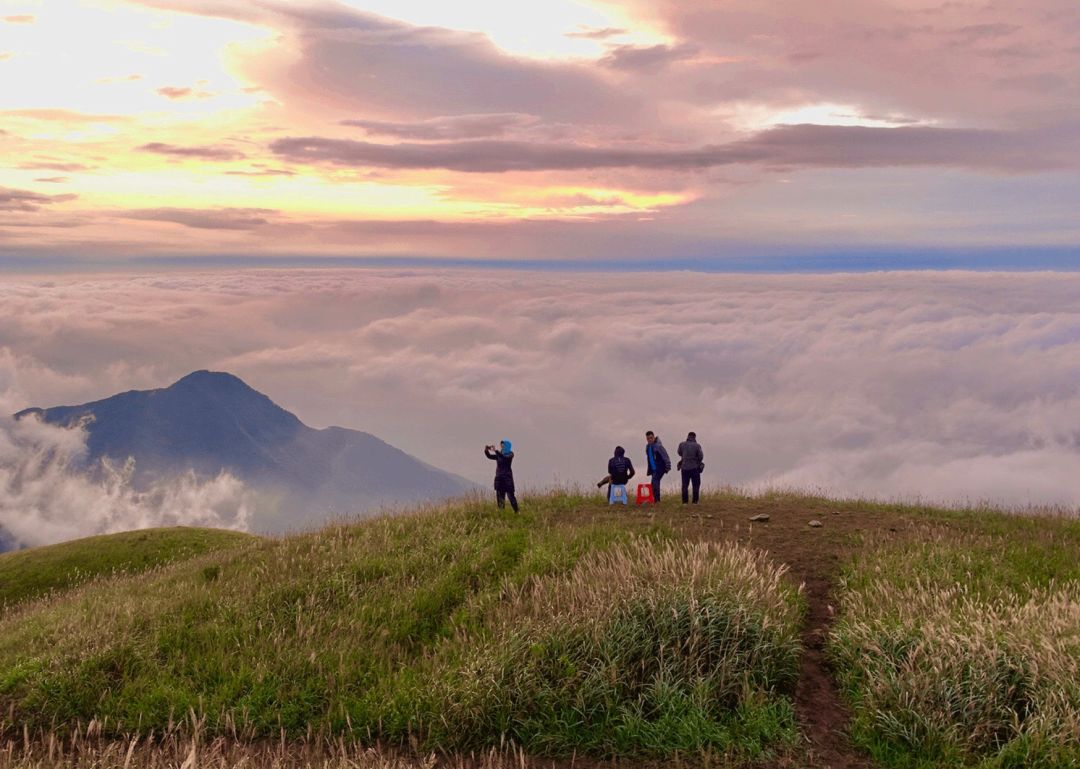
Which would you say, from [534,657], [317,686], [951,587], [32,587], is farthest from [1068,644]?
[32,587]

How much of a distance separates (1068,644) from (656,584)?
18.3 ft

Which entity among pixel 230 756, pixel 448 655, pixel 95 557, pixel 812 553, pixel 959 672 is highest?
pixel 959 672

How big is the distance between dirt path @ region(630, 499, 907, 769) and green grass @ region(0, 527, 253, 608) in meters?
16.7

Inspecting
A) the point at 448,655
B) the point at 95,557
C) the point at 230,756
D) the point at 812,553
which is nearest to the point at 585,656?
the point at 448,655

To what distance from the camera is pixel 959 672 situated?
10.3m

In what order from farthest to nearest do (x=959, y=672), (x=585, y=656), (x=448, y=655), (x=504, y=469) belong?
(x=504, y=469), (x=448, y=655), (x=585, y=656), (x=959, y=672)

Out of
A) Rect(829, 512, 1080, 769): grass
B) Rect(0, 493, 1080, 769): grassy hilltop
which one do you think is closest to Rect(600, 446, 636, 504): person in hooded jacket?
Rect(0, 493, 1080, 769): grassy hilltop

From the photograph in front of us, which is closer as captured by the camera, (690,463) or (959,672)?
(959,672)

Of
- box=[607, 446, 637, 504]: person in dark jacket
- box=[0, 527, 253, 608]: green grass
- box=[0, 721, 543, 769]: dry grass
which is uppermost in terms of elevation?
box=[607, 446, 637, 504]: person in dark jacket

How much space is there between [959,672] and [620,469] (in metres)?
11.9

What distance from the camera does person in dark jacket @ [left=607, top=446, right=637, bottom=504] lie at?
70.4ft

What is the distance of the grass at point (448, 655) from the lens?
10.8 meters

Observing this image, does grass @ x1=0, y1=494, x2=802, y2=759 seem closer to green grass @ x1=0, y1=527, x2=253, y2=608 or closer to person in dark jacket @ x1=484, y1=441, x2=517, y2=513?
person in dark jacket @ x1=484, y1=441, x2=517, y2=513

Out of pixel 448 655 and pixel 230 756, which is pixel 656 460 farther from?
pixel 230 756
